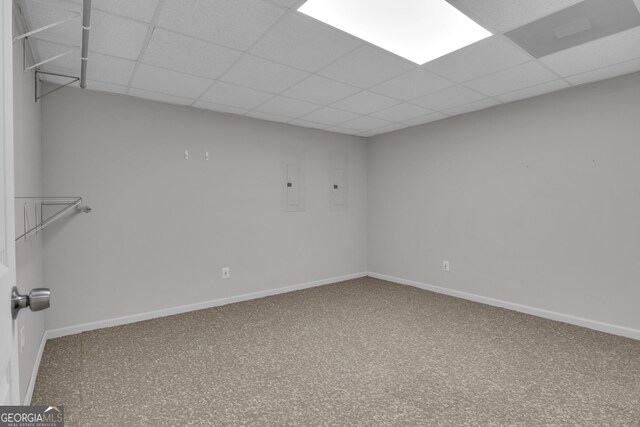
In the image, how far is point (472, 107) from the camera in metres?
3.89

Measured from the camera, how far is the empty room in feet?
6.60

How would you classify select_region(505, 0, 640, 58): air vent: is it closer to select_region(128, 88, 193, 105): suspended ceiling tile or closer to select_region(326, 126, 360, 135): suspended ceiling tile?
select_region(326, 126, 360, 135): suspended ceiling tile

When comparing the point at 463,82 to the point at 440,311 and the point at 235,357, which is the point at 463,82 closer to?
the point at 440,311

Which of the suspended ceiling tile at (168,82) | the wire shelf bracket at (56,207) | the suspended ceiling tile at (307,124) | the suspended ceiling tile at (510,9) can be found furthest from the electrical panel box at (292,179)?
the suspended ceiling tile at (510,9)

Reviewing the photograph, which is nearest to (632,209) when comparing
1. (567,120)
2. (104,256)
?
(567,120)

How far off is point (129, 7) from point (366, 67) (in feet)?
5.62

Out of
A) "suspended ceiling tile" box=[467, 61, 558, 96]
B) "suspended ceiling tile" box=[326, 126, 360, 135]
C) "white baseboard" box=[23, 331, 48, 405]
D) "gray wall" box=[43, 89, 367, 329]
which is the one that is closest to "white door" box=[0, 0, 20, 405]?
"white baseboard" box=[23, 331, 48, 405]

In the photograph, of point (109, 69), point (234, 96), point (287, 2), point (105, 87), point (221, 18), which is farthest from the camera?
point (234, 96)

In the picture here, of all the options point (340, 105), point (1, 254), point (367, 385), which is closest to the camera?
point (1, 254)

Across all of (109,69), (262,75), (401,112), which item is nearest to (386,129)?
(401,112)

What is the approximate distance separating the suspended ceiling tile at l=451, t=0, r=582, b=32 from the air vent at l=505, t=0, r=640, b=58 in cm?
8

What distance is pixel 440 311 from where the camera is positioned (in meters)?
3.77

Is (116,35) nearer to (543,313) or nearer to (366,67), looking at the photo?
(366,67)

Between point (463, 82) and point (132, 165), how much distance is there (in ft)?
11.1
